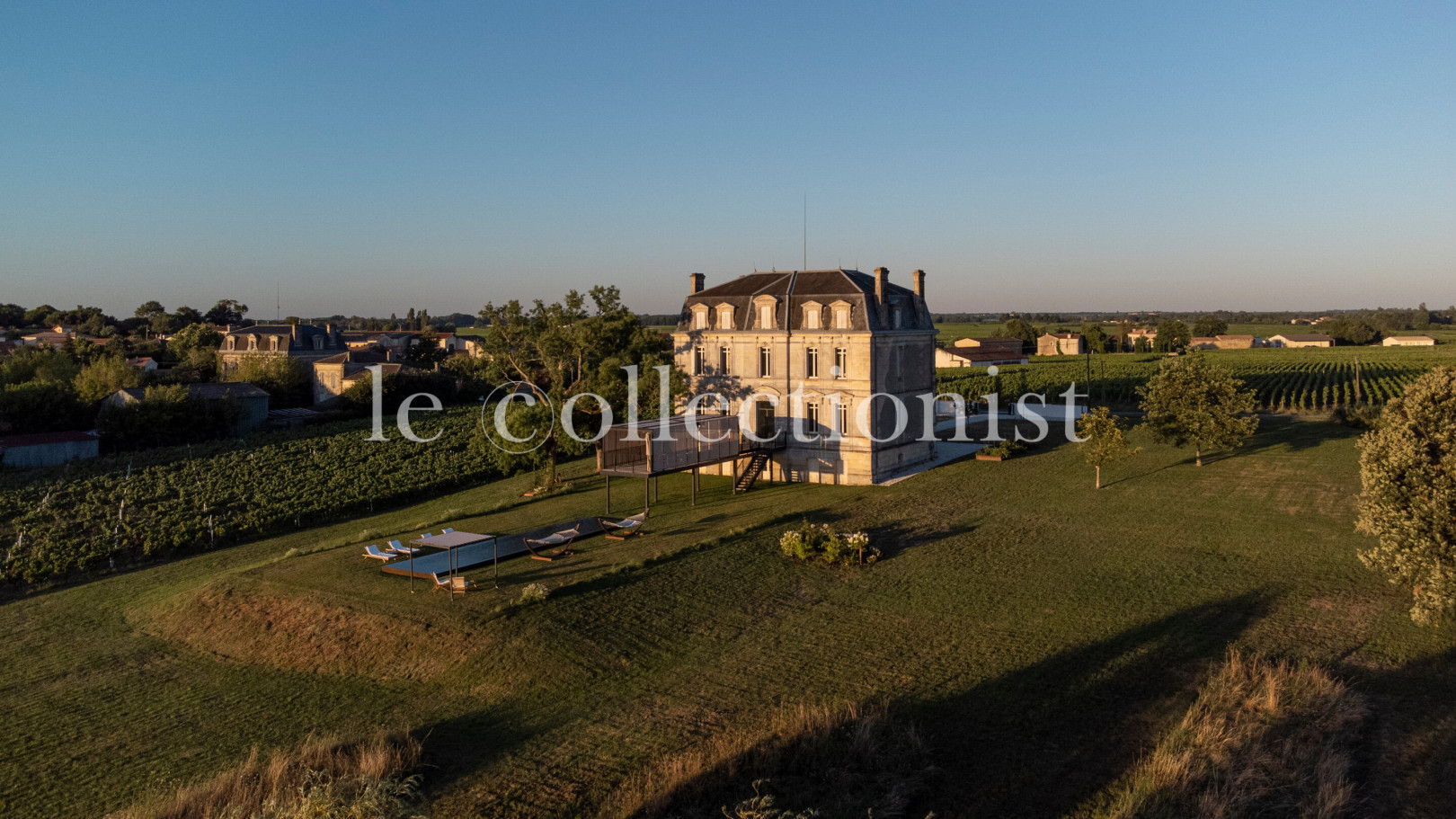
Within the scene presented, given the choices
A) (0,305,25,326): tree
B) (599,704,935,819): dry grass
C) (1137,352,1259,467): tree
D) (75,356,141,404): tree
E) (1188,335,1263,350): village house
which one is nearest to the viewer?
(599,704,935,819): dry grass

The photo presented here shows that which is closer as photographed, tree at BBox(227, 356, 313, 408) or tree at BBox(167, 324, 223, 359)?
tree at BBox(227, 356, 313, 408)

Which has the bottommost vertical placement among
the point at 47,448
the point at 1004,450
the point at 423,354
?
the point at 47,448

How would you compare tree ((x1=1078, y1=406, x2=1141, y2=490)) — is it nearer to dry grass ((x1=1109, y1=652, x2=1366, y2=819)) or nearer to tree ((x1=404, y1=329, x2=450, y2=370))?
dry grass ((x1=1109, y1=652, x2=1366, y2=819))

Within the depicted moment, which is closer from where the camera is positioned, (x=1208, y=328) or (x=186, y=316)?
(x=186, y=316)

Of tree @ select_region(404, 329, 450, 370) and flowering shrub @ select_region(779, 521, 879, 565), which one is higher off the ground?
tree @ select_region(404, 329, 450, 370)

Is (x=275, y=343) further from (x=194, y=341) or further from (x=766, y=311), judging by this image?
(x=766, y=311)

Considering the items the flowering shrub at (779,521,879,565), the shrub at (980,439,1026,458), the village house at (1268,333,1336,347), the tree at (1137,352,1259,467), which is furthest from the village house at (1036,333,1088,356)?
the flowering shrub at (779,521,879,565)

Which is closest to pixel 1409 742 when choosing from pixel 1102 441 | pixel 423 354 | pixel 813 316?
pixel 1102 441

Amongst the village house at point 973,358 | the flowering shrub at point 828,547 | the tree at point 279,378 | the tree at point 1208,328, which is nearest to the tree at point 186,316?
the tree at point 279,378
